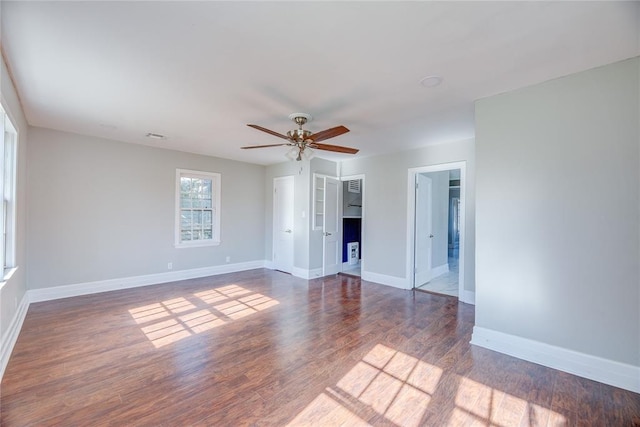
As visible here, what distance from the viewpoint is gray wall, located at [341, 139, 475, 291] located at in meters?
4.36

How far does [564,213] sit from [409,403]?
6.72 feet

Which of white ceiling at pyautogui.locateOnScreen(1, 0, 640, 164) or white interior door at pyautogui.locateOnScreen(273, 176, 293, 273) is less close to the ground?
white ceiling at pyautogui.locateOnScreen(1, 0, 640, 164)

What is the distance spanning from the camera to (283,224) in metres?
6.45

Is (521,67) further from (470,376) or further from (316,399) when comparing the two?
(316,399)

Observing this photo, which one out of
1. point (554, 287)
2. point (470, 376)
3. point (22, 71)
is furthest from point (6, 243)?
point (554, 287)

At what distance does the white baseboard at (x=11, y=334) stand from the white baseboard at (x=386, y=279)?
4797mm

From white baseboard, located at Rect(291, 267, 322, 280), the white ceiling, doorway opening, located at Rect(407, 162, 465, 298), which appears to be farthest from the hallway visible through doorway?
the white ceiling

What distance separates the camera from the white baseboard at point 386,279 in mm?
5025

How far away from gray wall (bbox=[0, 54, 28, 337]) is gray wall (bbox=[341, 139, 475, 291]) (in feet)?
16.0

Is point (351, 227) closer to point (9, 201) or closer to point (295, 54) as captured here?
point (295, 54)

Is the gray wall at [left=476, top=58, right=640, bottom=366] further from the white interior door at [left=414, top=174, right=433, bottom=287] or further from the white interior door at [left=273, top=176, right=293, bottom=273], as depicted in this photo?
the white interior door at [left=273, top=176, right=293, bottom=273]

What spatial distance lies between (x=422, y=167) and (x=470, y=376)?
132 inches

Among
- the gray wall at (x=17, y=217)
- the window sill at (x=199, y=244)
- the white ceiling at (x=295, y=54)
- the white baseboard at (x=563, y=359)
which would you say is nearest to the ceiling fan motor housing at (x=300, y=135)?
the white ceiling at (x=295, y=54)

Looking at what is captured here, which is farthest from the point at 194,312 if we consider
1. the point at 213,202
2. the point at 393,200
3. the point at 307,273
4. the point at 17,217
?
the point at 393,200
